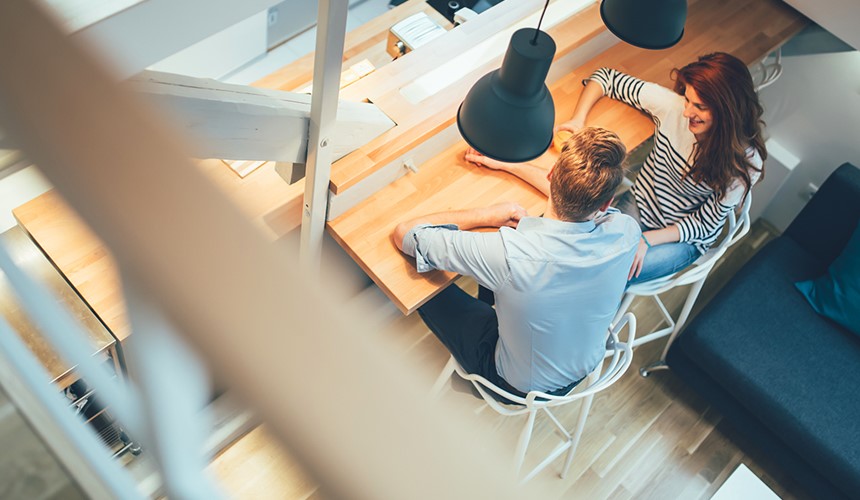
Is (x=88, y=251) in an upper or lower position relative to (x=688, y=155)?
upper

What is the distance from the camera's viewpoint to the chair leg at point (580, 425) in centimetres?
271

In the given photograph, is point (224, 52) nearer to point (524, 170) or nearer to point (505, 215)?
point (524, 170)

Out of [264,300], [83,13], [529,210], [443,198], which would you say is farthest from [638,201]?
[264,300]

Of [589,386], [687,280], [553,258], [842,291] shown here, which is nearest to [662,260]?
[687,280]

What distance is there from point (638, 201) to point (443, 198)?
32.8 inches

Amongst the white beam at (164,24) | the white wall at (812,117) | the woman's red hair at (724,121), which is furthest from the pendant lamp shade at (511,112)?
the white wall at (812,117)

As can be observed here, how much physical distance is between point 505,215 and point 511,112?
2.47 feet

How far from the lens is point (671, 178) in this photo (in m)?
2.87

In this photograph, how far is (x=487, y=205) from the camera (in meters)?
2.62

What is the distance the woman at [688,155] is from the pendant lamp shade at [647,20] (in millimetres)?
483

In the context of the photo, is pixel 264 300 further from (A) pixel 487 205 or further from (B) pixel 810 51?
(B) pixel 810 51

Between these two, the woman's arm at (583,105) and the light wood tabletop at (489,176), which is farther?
the woman's arm at (583,105)

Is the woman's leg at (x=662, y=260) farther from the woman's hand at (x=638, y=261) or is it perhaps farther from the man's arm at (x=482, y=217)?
the man's arm at (x=482, y=217)

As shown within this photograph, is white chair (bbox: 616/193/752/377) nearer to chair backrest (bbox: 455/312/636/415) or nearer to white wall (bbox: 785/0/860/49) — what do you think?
chair backrest (bbox: 455/312/636/415)
